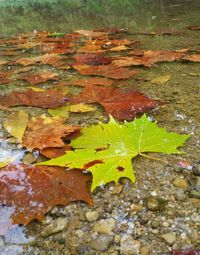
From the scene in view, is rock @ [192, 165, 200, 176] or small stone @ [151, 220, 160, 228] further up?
rock @ [192, 165, 200, 176]

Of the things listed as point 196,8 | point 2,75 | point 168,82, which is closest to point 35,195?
point 168,82

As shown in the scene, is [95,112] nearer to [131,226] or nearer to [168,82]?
[168,82]

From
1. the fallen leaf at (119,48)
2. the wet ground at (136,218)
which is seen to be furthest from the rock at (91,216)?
the fallen leaf at (119,48)

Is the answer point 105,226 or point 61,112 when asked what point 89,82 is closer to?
point 61,112

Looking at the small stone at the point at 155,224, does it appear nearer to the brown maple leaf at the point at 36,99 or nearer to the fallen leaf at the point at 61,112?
the fallen leaf at the point at 61,112

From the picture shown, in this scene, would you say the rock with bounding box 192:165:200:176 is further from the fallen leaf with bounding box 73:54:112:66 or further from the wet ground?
the fallen leaf with bounding box 73:54:112:66

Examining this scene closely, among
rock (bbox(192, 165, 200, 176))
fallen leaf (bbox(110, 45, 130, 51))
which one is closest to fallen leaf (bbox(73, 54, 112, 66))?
fallen leaf (bbox(110, 45, 130, 51))

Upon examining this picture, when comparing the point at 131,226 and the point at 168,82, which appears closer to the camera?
the point at 131,226
